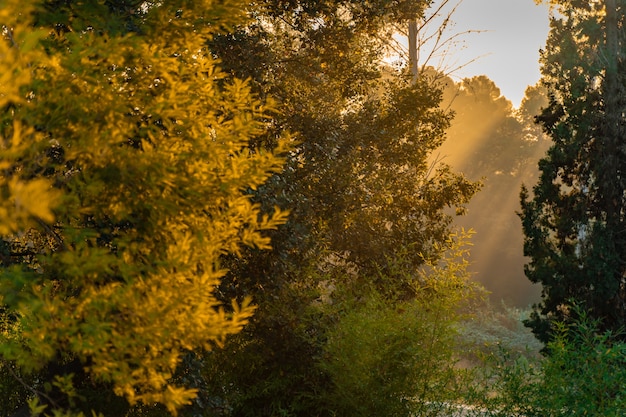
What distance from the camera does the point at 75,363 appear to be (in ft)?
26.1

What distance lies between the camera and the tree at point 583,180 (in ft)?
35.1

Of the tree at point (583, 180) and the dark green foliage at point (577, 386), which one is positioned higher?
the tree at point (583, 180)

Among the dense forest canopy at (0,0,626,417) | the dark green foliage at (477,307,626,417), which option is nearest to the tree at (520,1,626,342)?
the dense forest canopy at (0,0,626,417)

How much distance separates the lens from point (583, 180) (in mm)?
11312

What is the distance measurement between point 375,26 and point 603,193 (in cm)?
390

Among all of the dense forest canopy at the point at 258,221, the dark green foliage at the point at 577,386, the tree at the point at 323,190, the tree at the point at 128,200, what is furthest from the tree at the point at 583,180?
the tree at the point at 128,200

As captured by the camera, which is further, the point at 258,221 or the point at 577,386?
the point at 258,221

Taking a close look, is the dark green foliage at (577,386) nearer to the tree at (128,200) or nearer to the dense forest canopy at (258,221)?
the dense forest canopy at (258,221)

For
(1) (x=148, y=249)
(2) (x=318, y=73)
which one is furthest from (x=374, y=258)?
(1) (x=148, y=249)

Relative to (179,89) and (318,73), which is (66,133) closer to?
(179,89)

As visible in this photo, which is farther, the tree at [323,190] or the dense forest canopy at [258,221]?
the tree at [323,190]

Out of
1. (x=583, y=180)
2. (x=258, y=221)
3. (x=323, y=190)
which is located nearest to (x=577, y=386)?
(x=258, y=221)

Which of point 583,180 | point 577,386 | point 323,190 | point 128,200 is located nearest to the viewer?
point 128,200

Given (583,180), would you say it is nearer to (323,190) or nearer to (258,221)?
(323,190)
